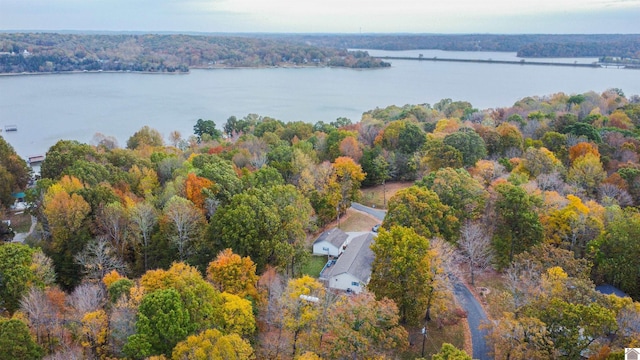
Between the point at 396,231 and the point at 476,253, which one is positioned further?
the point at 476,253

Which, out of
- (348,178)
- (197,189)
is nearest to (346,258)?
(348,178)

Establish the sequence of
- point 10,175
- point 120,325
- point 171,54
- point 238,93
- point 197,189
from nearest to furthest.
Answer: point 120,325 < point 197,189 < point 10,175 < point 238,93 < point 171,54

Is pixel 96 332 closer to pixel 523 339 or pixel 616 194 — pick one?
pixel 523 339

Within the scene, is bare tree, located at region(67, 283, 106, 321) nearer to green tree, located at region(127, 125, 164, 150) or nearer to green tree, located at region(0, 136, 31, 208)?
green tree, located at region(0, 136, 31, 208)

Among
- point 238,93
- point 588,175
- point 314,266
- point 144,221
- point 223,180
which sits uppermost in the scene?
point 588,175

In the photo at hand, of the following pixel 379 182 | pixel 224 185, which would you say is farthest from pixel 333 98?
pixel 224 185

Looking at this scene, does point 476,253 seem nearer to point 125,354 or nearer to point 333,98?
point 125,354

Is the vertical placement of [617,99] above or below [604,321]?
above
